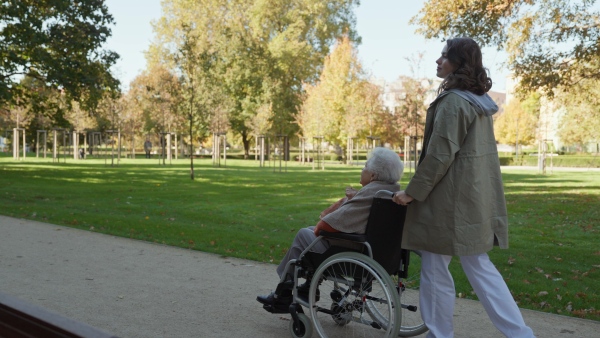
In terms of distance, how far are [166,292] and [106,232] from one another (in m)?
4.31

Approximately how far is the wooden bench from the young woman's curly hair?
2.80m

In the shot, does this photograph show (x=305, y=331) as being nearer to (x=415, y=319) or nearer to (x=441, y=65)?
(x=415, y=319)

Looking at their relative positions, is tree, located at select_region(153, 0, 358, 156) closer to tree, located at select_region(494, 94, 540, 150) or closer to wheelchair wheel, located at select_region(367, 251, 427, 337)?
tree, located at select_region(494, 94, 540, 150)

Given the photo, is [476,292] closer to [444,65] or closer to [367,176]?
[367,176]

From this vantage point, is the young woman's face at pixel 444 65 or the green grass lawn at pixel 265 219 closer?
the young woman's face at pixel 444 65

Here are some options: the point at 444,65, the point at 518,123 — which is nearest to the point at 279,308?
the point at 444,65

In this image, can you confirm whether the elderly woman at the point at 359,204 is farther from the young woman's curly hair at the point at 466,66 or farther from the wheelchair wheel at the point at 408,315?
the young woman's curly hair at the point at 466,66

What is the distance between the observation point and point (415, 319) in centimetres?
497

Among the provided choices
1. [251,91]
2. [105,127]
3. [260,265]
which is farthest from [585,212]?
[105,127]

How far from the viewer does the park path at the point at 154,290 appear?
470cm

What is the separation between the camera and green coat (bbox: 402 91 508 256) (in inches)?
149

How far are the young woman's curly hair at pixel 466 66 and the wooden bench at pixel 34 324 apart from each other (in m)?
2.80

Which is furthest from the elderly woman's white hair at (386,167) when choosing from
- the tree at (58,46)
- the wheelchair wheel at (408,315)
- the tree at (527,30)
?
the tree at (58,46)

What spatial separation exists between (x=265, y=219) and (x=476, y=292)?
330 inches
